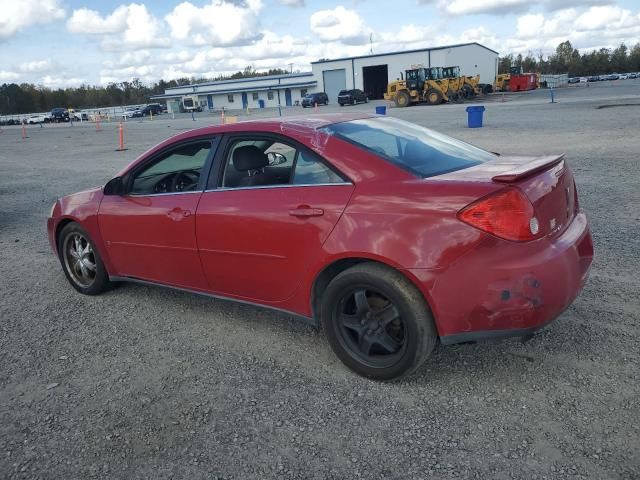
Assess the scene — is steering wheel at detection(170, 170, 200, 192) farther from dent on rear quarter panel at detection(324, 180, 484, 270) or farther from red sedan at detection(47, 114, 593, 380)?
dent on rear quarter panel at detection(324, 180, 484, 270)

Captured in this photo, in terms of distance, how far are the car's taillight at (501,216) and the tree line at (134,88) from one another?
108 meters

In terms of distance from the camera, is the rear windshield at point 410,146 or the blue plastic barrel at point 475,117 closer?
the rear windshield at point 410,146

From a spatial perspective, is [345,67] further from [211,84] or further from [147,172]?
[147,172]

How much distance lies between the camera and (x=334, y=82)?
220 ft

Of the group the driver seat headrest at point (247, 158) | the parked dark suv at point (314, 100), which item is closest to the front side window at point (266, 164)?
the driver seat headrest at point (247, 158)

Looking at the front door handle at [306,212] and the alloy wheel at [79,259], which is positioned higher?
the front door handle at [306,212]

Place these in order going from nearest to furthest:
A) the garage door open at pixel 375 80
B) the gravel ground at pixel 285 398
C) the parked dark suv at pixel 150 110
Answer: the gravel ground at pixel 285 398 → the garage door open at pixel 375 80 → the parked dark suv at pixel 150 110

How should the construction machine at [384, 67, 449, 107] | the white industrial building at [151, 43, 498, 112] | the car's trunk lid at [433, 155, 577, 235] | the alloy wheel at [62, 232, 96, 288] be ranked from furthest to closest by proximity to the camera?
the white industrial building at [151, 43, 498, 112]
the construction machine at [384, 67, 449, 107]
the alloy wheel at [62, 232, 96, 288]
the car's trunk lid at [433, 155, 577, 235]

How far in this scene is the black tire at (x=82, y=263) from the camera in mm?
4840

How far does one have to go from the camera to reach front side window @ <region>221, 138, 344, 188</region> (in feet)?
11.2

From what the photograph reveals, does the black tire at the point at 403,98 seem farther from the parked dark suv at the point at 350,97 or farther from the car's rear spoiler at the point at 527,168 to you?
the car's rear spoiler at the point at 527,168

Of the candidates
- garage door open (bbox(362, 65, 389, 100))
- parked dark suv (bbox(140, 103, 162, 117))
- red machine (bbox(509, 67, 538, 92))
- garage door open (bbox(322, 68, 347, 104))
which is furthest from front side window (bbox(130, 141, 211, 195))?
parked dark suv (bbox(140, 103, 162, 117))

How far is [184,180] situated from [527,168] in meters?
2.75

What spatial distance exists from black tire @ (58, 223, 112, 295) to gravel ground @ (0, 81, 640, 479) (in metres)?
0.14
